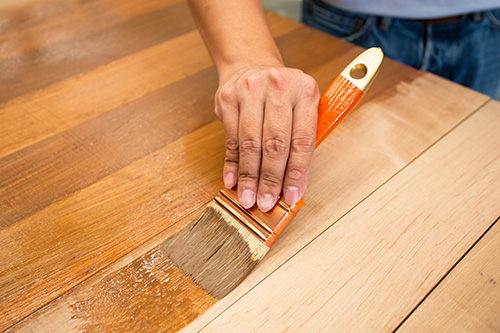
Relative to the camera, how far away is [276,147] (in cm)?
66

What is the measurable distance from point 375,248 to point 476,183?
11.0 inches

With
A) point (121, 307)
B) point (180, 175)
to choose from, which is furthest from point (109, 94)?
point (121, 307)

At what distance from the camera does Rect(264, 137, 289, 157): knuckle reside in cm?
66

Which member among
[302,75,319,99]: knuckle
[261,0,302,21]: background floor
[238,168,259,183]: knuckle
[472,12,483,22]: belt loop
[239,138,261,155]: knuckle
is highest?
[302,75,319,99]: knuckle

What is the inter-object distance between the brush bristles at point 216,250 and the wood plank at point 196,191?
3 centimetres

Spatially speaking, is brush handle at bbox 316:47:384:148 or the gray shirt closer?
brush handle at bbox 316:47:384:148

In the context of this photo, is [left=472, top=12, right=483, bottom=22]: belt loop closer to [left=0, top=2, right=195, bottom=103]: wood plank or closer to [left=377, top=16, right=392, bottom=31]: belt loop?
[left=377, top=16, right=392, bottom=31]: belt loop

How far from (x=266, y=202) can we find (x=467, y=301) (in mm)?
341

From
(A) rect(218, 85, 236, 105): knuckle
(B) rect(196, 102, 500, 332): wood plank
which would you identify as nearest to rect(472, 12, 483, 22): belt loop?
(B) rect(196, 102, 500, 332): wood plank

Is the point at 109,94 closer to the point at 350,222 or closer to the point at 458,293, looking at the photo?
the point at 350,222

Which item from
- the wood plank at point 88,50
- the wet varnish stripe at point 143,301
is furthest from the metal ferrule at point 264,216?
the wood plank at point 88,50

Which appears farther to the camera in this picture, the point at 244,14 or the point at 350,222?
the point at 244,14

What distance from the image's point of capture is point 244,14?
87 centimetres

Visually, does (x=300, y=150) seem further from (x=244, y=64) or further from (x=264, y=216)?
(x=244, y=64)
